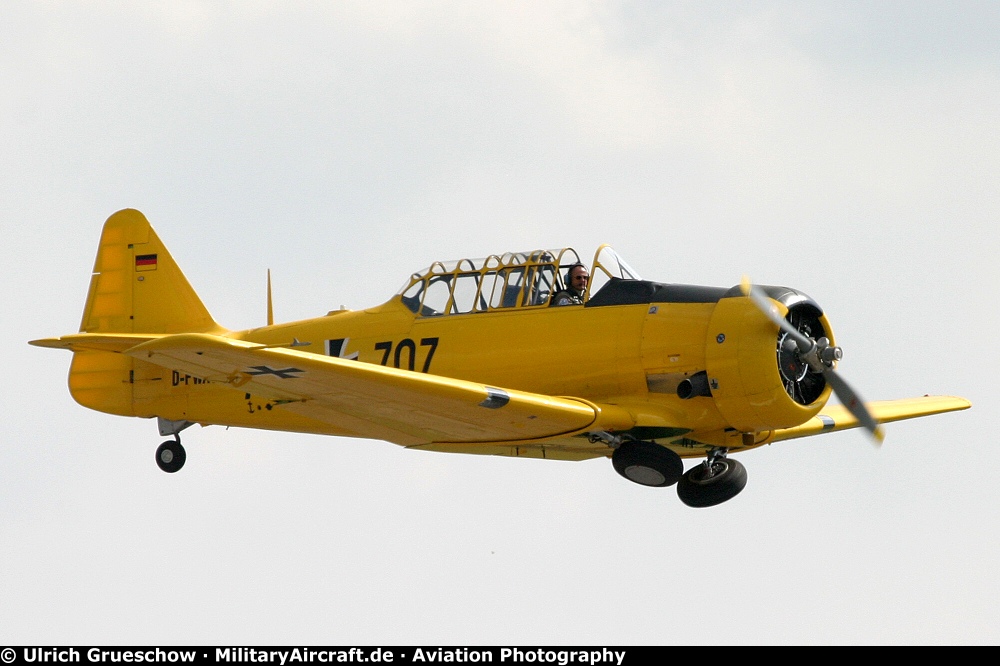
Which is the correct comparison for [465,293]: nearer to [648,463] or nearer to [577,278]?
[577,278]

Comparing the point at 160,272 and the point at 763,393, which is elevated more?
the point at 160,272

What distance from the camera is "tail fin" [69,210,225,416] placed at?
1689 centimetres

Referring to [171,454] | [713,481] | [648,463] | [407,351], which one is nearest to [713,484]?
[713,481]

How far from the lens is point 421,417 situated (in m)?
13.3

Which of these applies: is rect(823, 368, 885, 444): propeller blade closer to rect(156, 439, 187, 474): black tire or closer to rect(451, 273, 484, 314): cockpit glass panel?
rect(451, 273, 484, 314): cockpit glass panel

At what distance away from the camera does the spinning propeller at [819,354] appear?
13.1m

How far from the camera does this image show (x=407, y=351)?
14.9 m

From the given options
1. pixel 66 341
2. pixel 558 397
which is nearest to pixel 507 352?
pixel 558 397

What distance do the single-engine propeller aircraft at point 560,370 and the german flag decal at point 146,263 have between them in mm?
2492

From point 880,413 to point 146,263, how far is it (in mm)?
9268

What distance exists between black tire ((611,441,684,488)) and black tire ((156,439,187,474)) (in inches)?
235

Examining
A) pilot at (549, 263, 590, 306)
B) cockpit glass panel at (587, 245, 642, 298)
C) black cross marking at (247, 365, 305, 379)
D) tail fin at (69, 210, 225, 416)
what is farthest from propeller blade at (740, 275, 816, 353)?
tail fin at (69, 210, 225, 416)
